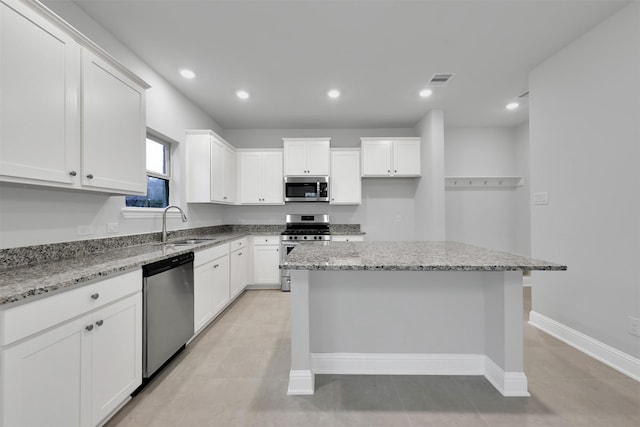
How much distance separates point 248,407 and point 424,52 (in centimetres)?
331

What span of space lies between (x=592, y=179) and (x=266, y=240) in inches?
154

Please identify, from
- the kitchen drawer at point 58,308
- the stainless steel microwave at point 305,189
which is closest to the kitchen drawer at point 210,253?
the kitchen drawer at point 58,308

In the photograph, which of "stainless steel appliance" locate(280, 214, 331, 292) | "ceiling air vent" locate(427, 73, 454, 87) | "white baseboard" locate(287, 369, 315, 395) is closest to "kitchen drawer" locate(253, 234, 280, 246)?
"stainless steel appliance" locate(280, 214, 331, 292)

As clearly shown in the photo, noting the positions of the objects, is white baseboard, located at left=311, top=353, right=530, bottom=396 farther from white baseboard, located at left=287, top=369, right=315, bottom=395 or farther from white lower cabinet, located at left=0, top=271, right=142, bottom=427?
white lower cabinet, located at left=0, top=271, right=142, bottom=427

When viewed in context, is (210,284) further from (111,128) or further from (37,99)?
(37,99)

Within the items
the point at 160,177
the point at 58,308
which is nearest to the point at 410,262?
the point at 58,308

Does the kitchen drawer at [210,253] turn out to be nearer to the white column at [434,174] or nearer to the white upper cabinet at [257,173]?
the white upper cabinet at [257,173]

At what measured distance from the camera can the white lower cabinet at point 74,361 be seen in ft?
3.43

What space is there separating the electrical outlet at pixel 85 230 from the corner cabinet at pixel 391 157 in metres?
3.57

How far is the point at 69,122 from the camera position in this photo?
156cm

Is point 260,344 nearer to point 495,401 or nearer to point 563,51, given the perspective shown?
point 495,401

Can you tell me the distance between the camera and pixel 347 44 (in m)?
2.43

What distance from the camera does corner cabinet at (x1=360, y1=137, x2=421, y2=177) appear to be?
174 inches

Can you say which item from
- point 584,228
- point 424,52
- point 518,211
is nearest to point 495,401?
point 584,228
